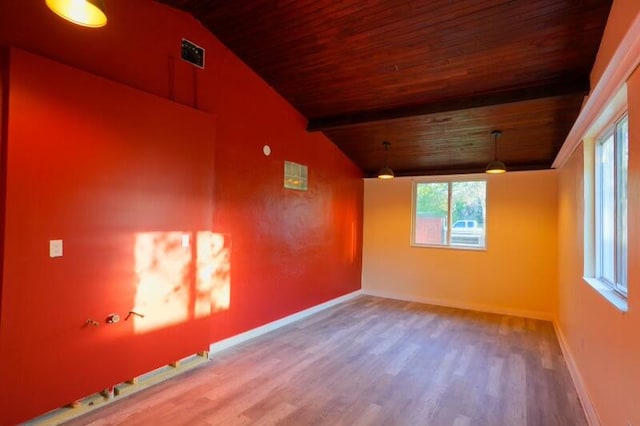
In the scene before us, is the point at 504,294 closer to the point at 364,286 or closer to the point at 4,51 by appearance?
the point at 364,286

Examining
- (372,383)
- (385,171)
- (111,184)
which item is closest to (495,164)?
(385,171)

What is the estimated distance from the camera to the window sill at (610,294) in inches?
82.7

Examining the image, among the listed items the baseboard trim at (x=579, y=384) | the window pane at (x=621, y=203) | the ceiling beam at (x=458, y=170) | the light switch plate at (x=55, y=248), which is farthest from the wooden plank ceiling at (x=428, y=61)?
the baseboard trim at (x=579, y=384)

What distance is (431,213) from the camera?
6.48 meters

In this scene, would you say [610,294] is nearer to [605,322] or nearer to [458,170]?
[605,322]

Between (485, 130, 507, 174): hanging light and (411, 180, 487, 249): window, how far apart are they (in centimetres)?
95

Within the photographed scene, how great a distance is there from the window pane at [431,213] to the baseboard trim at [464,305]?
1070 millimetres

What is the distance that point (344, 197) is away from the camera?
6.33 metres

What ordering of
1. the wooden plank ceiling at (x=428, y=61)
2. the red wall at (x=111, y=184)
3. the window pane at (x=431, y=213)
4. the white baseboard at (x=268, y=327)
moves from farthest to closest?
the window pane at (x=431, y=213), the white baseboard at (x=268, y=327), the wooden plank ceiling at (x=428, y=61), the red wall at (x=111, y=184)

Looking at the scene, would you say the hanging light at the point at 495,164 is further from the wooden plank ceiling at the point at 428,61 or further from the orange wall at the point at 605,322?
the orange wall at the point at 605,322

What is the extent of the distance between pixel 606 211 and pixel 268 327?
12.4 feet

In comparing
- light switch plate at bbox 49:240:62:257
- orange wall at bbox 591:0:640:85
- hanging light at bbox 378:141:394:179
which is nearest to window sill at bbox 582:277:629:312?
orange wall at bbox 591:0:640:85

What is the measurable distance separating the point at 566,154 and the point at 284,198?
357 cm

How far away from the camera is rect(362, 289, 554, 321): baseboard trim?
A: 17.9 ft
